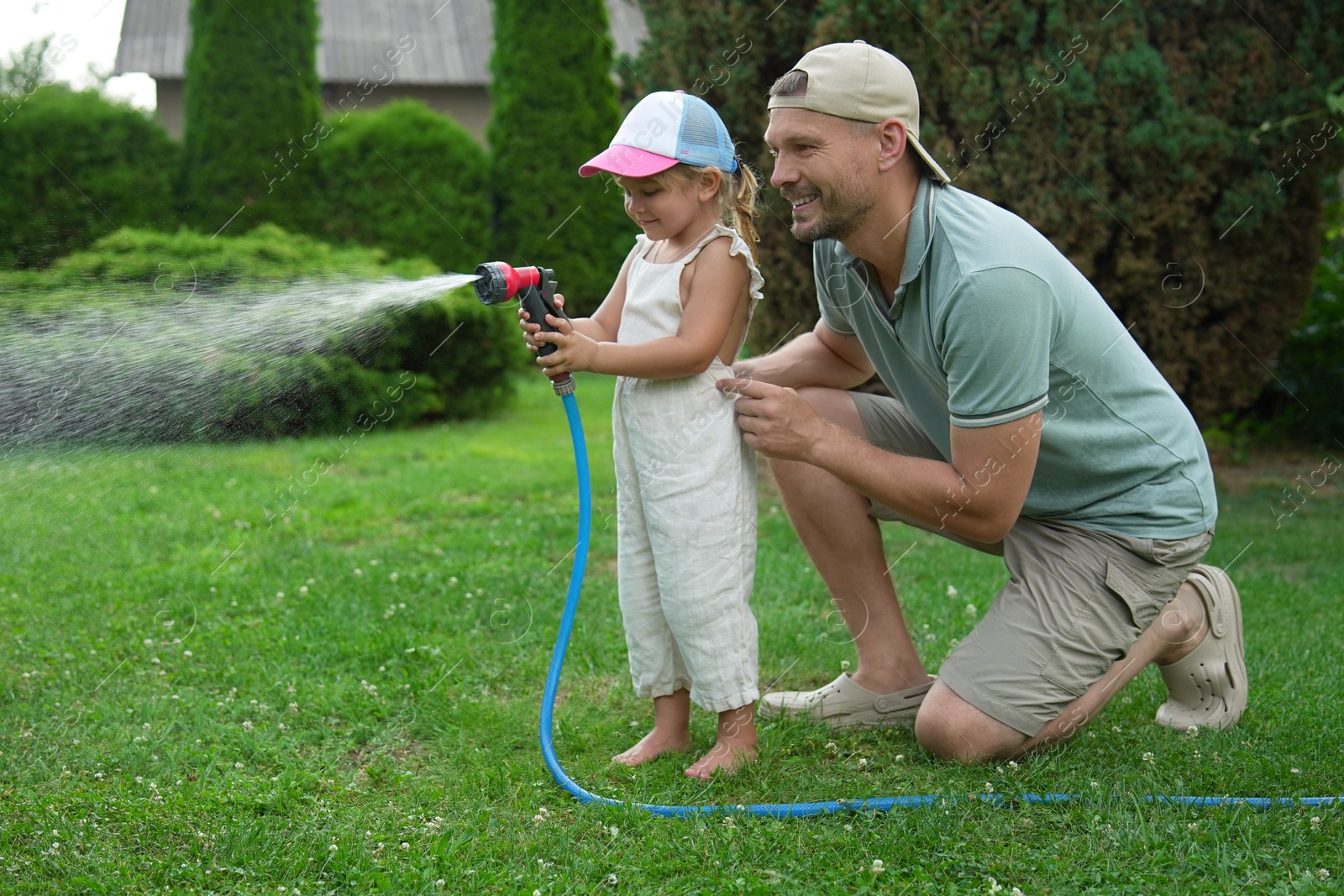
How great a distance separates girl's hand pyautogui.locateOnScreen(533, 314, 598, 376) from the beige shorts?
1164mm

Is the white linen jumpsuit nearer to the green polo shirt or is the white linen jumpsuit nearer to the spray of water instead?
the green polo shirt

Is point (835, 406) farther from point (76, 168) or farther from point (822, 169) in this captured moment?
point (76, 168)

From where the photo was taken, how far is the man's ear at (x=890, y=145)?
2729 mm

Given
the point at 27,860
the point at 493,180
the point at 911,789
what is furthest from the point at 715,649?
the point at 493,180

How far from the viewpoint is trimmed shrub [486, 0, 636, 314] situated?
11633 millimetres

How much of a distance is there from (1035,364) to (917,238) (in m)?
0.40

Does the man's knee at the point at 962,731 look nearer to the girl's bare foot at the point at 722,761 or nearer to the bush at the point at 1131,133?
the girl's bare foot at the point at 722,761

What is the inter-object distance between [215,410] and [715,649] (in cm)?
508

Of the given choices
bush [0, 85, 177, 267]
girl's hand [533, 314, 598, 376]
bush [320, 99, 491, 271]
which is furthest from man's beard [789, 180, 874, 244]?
bush [0, 85, 177, 267]

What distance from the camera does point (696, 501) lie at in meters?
2.76

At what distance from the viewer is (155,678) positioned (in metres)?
3.48

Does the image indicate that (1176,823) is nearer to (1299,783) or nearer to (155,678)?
(1299,783)

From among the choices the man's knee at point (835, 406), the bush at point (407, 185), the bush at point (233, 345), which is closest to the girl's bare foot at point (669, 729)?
the man's knee at point (835, 406)

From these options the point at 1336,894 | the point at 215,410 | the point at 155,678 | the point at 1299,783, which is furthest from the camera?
the point at 215,410
